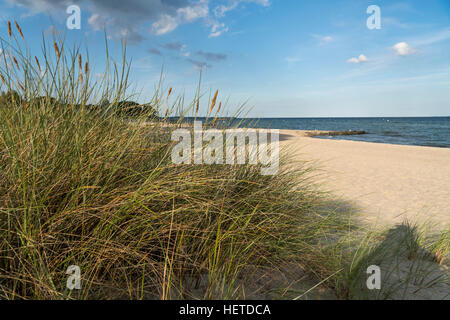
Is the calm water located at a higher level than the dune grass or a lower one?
higher

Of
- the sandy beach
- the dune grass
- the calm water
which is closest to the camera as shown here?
the dune grass

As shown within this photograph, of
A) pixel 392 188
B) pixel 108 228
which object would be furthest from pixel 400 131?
pixel 108 228

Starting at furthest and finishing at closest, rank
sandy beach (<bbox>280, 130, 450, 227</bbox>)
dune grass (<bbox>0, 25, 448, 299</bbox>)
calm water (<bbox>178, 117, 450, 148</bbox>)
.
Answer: calm water (<bbox>178, 117, 450, 148</bbox>), sandy beach (<bbox>280, 130, 450, 227</bbox>), dune grass (<bbox>0, 25, 448, 299</bbox>)

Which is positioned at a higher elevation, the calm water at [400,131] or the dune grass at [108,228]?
the calm water at [400,131]

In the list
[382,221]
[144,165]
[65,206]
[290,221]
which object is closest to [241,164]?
[290,221]

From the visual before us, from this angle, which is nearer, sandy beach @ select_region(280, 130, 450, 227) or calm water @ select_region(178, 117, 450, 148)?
sandy beach @ select_region(280, 130, 450, 227)

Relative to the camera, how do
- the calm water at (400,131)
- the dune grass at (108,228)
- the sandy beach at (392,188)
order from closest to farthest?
the dune grass at (108,228) → the sandy beach at (392,188) → the calm water at (400,131)

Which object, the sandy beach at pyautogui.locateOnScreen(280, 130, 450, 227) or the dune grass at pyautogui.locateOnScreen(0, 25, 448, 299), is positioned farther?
the sandy beach at pyautogui.locateOnScreen(280, 130, 450, 227)

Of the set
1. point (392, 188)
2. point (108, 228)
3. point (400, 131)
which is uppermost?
A: point (400, 131)

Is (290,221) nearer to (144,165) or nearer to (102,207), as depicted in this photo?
(144,165)

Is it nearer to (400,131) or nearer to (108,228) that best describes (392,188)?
(108,228)

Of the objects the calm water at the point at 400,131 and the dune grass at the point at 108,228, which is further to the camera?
the calm water at the point at 400,131

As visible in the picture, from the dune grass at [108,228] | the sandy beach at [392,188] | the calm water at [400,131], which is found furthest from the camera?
the calm water at [400,131]
